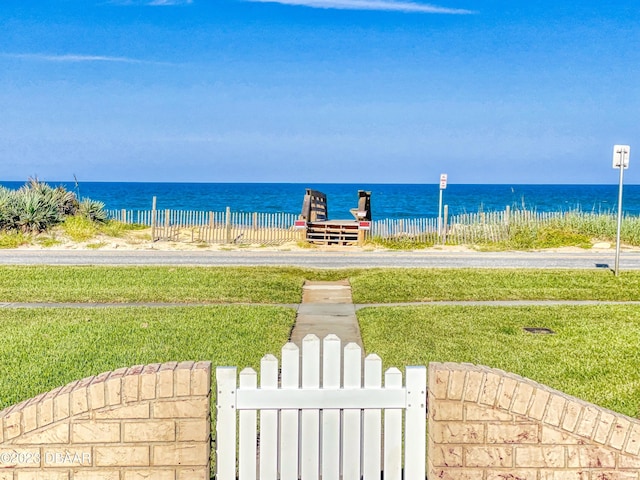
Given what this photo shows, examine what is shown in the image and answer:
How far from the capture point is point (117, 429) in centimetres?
422

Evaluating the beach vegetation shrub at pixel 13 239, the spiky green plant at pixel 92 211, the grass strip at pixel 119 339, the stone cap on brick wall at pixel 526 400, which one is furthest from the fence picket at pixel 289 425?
the spiky green plant at pixel 92 211

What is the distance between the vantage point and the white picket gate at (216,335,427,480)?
13.4 ft

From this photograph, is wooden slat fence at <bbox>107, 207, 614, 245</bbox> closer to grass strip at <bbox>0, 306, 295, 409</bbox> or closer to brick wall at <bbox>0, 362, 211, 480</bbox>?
grass strip at <bbox>0, 306, 295, 409</bbox>

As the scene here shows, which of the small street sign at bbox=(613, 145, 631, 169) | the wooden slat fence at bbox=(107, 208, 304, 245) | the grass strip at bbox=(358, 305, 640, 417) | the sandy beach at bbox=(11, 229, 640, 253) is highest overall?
the small street sign at bbox=(613, 145, 631, 169)

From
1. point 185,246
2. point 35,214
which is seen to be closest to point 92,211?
point 35,214

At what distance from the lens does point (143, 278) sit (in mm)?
16297

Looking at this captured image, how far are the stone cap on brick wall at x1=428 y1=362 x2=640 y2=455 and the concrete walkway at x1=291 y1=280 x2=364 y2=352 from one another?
4876 mm

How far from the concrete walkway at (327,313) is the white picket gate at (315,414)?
15.9ft

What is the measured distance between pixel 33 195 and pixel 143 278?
13.6 meters

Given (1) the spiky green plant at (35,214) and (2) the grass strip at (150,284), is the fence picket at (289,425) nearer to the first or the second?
(2) the grass strip at (150,284)

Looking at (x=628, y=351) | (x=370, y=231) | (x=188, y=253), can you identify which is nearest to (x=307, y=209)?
(x=370, y=231)

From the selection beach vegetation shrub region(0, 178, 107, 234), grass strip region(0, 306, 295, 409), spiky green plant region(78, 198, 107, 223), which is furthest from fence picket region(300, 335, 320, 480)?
spiky green plant region(78, 198, 107, 223)

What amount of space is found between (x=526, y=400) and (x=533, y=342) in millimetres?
6048

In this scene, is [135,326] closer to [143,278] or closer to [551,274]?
[143,278]
